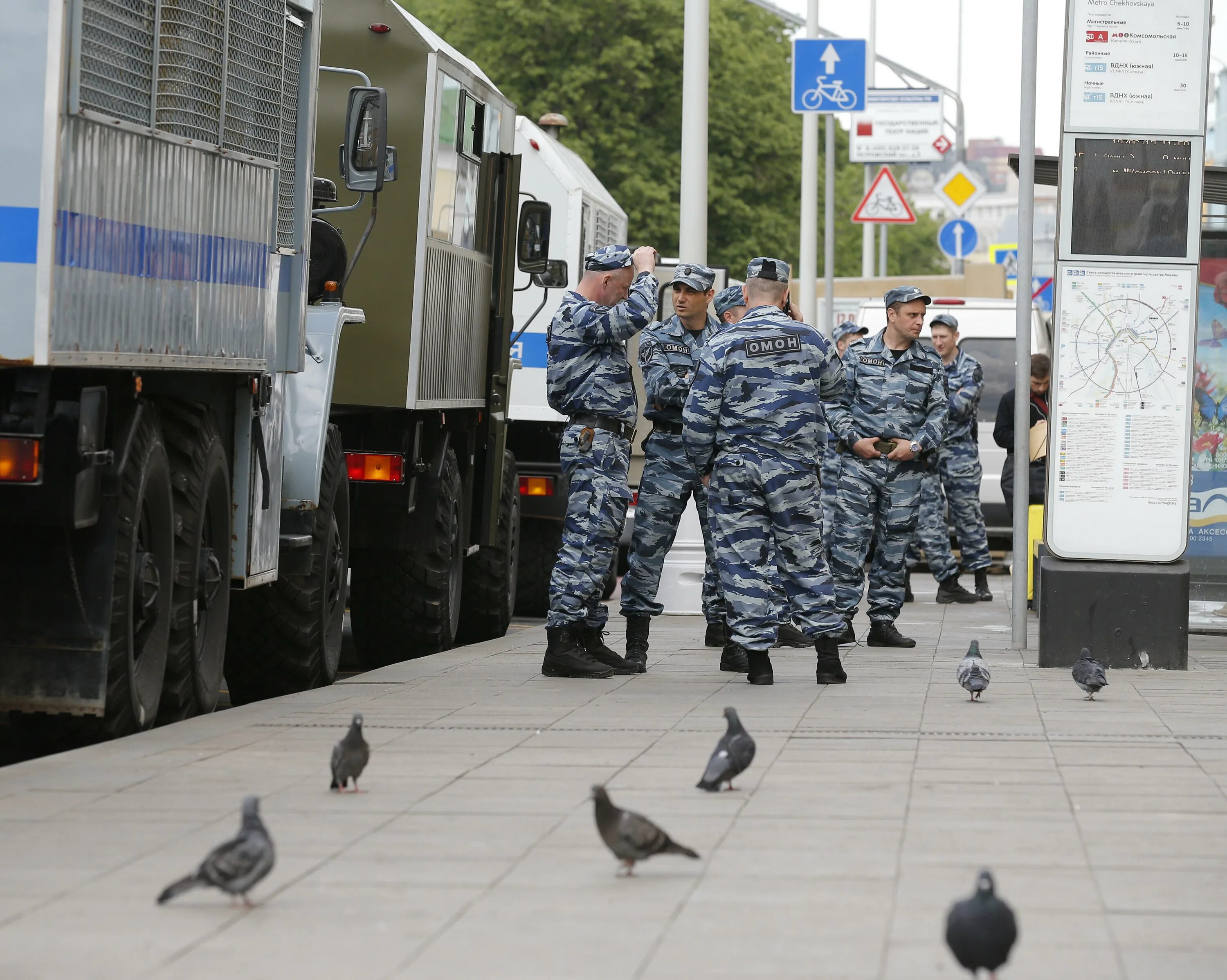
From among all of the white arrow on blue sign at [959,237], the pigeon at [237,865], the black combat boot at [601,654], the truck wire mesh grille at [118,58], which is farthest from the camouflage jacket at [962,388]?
the white arrow on blue sign at [959,237]

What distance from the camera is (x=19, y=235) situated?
20.8ft

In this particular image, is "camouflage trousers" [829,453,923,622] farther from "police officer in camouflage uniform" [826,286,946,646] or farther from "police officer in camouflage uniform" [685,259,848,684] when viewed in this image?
"police officer in camouflage uniform" [685,259,848,684]

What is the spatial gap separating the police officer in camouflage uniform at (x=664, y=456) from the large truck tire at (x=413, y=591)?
1.31 metres

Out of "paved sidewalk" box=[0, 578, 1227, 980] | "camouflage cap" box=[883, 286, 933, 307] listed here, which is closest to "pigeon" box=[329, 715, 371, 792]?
"paved sidewalk" box=[0, 578, 1227, 980]

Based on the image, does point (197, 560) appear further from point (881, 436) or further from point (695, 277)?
point (881, 436)

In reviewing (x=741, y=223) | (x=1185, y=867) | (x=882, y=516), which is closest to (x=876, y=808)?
(x=1185, y=867)

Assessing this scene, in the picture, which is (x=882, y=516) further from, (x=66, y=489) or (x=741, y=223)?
(x=741, y=223)

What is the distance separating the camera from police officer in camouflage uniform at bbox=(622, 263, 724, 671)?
34.6 feet

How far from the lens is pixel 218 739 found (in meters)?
7.71

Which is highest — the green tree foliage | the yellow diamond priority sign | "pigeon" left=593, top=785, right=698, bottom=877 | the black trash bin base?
the green tree foliage

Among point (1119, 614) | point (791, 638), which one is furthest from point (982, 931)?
point (791, 638)

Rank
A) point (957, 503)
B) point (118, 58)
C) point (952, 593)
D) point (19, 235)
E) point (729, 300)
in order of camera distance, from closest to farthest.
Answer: point (19, 235)
point (118, 58)
point (729, 300)
point (952, 593)
point (957, 503)

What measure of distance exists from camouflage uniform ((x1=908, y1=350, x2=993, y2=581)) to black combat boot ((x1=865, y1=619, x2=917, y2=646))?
388cm

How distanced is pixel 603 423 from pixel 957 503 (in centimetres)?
725
